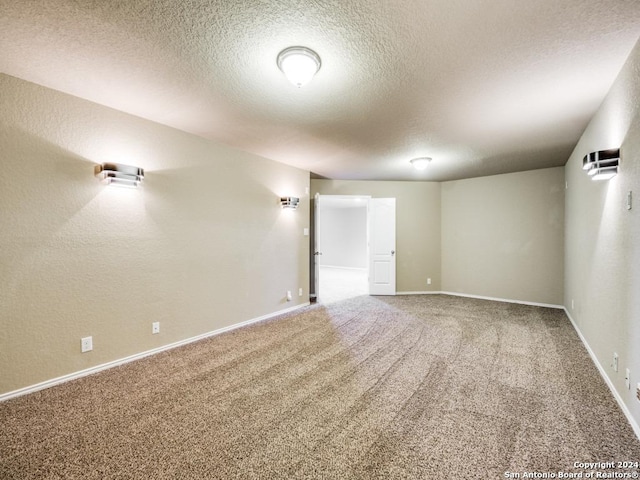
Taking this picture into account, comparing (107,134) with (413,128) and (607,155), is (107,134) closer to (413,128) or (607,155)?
(413,128)

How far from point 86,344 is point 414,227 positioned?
6014 mm

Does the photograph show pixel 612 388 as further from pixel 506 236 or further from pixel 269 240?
pixel 269 240

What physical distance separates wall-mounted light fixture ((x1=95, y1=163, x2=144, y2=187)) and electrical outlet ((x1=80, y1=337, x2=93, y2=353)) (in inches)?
60.4

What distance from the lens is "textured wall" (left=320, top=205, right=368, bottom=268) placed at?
11.2 m

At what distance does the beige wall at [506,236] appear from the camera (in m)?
5.38

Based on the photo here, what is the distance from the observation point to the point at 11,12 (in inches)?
67.1

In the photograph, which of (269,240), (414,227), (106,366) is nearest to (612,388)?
(269,240)

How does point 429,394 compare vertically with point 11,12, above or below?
below

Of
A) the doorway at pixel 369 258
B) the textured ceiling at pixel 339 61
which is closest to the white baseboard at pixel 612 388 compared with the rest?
the textured ceiling at pixel 339 61

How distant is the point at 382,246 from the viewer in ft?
21.6

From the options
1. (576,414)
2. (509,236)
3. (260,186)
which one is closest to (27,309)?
(260,186)

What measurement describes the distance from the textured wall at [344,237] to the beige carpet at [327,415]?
7.66 meters

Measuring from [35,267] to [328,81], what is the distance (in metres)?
2.97

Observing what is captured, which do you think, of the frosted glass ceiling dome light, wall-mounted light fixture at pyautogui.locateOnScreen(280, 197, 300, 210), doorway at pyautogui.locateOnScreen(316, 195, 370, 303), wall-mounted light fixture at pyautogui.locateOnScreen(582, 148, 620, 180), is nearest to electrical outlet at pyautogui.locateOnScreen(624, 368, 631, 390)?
wall-mounted light fixture at pyautogui.locateOnScreen(582, 148, 620, 180)
